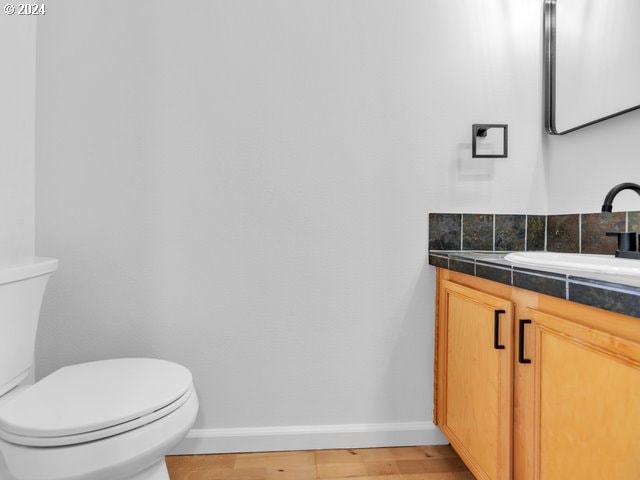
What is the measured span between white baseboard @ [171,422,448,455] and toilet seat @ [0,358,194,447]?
0.51 metres

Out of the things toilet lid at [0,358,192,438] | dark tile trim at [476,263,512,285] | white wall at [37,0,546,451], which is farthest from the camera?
white wall at [37,0,546,451]

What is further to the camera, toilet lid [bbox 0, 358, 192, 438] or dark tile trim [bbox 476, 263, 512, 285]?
dark tile trim [bbox 476, 263, 512, 285]

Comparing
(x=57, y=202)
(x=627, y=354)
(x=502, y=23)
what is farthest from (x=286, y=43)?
(x=627, y=354)

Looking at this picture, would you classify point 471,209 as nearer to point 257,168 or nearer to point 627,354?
point 257,168

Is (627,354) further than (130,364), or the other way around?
(130,364)

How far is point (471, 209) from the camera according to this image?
1.74 metres

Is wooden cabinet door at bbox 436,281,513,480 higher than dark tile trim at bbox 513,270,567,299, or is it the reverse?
dark tile trim at bbox 513,270,567,299

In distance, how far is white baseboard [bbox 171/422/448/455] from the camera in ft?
5.34

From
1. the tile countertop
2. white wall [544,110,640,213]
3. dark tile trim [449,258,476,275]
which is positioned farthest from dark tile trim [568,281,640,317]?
white wall [544,110,640,213]

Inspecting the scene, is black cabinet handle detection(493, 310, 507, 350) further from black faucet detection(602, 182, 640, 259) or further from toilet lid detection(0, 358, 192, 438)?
toilet lid detection(0, 358, 192, 438)

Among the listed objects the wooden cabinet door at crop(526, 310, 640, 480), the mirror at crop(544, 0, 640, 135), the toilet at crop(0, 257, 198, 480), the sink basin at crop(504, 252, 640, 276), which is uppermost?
the mirror at crop(544, 0, 640, 135)

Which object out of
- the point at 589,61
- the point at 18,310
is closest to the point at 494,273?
the point at 589,61

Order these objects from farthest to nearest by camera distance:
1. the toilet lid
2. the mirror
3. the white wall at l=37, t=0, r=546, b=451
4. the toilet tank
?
1. the white wall at l=37, t=0, r=546, b=451
2. the mirror
3. the toilet tank
4. the toilet lid

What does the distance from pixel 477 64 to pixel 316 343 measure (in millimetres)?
1374
